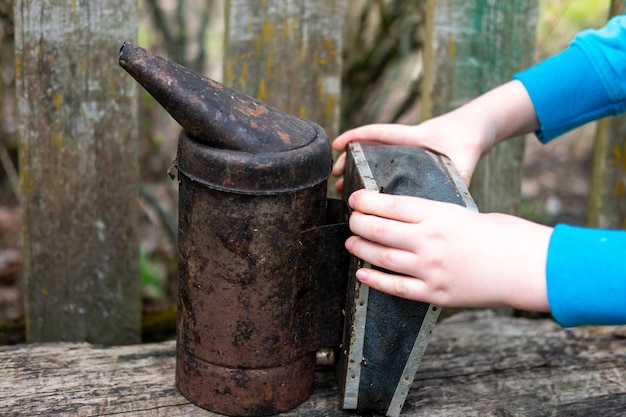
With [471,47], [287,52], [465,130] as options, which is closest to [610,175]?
[471,47]

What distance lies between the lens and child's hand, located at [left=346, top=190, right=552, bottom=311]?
4.75ft

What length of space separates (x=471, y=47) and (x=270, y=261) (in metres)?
1.11

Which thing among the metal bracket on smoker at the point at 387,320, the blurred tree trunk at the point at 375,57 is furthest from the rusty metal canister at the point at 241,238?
the blurred tree trunk at the point at 375,57

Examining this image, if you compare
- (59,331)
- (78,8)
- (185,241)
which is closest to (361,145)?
(185,241)

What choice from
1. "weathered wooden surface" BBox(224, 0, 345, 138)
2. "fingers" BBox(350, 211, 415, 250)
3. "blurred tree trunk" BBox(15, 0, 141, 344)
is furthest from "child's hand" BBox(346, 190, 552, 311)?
"blurred tree trunk" BBox(15, 0, 141, 344)

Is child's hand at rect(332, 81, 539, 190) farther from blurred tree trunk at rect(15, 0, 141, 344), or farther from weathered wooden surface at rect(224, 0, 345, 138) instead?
blurred tree trunk at rect(15, 0, 141, 344)

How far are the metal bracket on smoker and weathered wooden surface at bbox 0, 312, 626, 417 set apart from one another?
5.2 inches

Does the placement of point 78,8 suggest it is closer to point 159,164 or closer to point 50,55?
point 50,55

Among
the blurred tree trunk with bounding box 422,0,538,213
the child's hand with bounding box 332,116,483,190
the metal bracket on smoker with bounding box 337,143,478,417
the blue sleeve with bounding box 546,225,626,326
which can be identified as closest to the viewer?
the blue sleeve with bounding box 546,225,626,326

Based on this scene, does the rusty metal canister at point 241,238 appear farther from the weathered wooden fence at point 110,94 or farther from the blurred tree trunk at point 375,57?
the blurred tree trunk at point 375,57

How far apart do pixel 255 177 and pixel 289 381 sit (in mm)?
531

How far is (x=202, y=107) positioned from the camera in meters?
1.51

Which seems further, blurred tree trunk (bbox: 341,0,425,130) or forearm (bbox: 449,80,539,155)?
blurred tree trunk (bbox: 341,0,425,130)

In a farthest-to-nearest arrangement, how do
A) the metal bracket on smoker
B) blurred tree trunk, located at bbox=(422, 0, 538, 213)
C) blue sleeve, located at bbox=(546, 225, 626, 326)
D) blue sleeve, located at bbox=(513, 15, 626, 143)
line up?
blurred tree trunk, located at bbox=(422, 0, 538, 213) < blue sleeve, located at bbox=(513, 15, 626, 143) < the metal bracket on smoker < blue sleeve, located at bbox=(546, 225, 626, 326)
